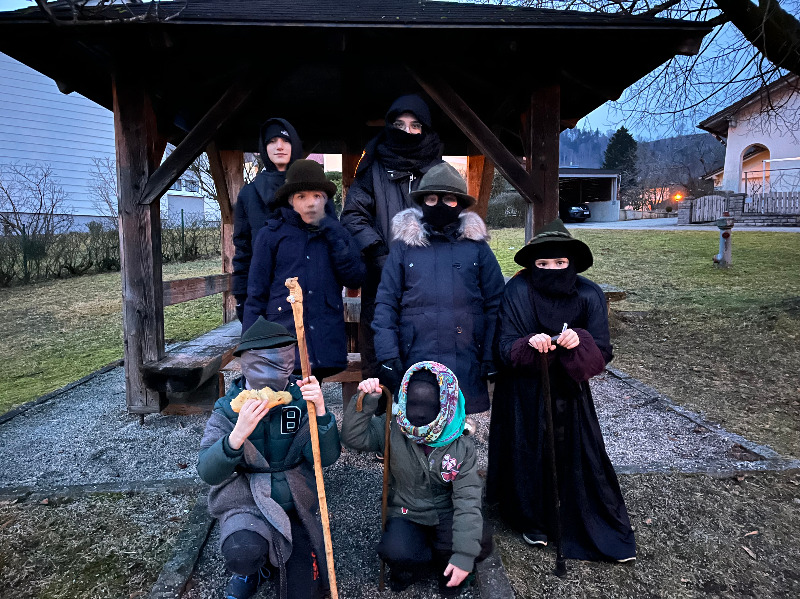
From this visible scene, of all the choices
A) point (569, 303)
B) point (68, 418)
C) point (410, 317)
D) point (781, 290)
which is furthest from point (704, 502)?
point (781, 290)

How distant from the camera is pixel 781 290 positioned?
988 cm

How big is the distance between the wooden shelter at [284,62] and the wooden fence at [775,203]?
21.0 m

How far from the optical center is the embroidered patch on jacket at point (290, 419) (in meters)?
2.37

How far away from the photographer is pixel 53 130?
728 inches

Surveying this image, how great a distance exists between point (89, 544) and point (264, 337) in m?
1.76

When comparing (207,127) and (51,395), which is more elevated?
(207,127)

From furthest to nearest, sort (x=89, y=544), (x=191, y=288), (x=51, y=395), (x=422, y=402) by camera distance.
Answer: (x=51, y=395), (x=191, y=288), (x=89, y=544), (x=422, y=402)

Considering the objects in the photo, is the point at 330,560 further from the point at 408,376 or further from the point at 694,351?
the point at 694,351

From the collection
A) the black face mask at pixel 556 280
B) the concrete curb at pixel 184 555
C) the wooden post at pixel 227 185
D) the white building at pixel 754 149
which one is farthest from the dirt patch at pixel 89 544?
the white building at pixel 754 149

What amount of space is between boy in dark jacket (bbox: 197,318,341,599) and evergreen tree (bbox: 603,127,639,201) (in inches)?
2127

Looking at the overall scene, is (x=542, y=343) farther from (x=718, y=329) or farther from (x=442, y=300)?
(x=718, y=329)

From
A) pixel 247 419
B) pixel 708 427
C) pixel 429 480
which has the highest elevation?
pixel 247 419

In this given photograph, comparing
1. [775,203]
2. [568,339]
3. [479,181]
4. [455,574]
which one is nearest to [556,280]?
[568,339]

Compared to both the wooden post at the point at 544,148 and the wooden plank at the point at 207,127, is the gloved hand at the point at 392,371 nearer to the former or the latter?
the wooden post at the point at 544,148
